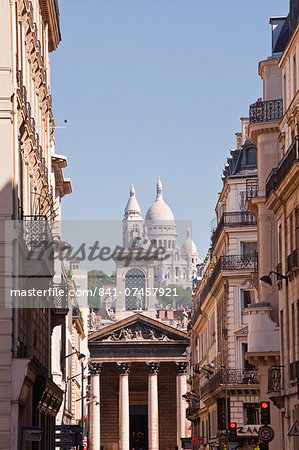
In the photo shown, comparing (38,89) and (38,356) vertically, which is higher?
(38,89)

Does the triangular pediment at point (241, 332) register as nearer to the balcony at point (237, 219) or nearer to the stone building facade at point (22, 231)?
the balcony at point (237, 219)

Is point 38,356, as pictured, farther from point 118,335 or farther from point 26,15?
point 118,335

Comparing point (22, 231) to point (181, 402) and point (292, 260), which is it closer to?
point (292, 260)

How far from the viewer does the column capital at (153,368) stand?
504 ft

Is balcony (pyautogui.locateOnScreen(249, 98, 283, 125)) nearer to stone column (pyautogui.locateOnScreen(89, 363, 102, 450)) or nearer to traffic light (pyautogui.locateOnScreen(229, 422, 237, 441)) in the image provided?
traffic light (pyautogui.locateOnScreen(229, 422, 237, 441))

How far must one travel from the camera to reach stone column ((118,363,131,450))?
15239 cm

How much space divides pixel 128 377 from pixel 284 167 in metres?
124

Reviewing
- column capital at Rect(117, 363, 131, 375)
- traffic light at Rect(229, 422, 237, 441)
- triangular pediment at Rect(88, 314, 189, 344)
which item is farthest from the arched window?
traffic light at Rect(229, 422, 237, 441)

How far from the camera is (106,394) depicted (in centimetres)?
16088

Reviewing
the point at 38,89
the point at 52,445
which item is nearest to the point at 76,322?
the point at 52,445

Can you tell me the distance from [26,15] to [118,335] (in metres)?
119

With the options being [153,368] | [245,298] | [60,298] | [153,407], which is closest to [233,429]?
[60,298]

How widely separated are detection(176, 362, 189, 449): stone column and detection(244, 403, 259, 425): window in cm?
8207

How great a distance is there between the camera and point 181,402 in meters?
152
